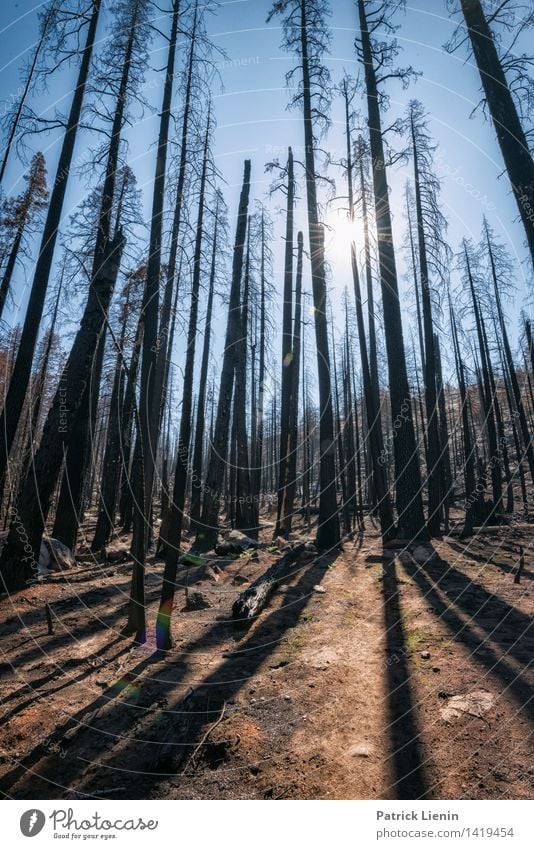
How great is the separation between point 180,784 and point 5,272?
56.8 ft

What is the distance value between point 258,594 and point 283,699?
2900 millimetres

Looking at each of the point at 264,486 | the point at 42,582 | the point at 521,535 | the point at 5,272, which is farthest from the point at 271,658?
the point at 264,486

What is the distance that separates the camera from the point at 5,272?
48.8 ft

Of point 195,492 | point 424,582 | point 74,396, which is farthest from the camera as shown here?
point 195,492

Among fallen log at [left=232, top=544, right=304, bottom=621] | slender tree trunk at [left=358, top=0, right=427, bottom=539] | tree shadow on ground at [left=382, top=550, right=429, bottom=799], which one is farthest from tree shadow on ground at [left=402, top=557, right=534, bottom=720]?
fallen log at [left=232, top=544, right=304, bottom=621]

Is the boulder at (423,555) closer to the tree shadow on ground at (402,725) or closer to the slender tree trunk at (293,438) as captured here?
the tree shadow on ground at (402,725)

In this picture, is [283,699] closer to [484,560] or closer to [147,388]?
[147,388]

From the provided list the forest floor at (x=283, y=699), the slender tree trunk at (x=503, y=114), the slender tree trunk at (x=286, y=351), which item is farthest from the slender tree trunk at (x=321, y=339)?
the slender tree trunk at (x=503, y=114)

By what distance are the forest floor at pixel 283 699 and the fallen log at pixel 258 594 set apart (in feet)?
0.69

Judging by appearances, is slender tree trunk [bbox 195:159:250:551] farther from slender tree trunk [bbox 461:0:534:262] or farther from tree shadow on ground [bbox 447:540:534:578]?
slender tree trunk [bbox 461:0:534:262]

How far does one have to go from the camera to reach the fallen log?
6273mm

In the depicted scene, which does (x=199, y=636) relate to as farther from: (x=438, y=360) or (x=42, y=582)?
(x=438, y=360)

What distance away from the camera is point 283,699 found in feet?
13.0

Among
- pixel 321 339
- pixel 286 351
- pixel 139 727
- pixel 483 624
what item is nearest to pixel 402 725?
pixel 139 727
